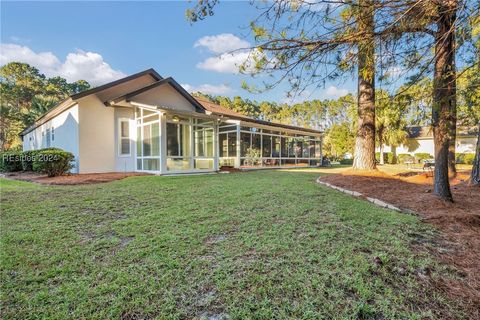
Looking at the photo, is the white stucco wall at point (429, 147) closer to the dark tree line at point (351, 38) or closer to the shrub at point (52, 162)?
the dark tree line at point (351, 38)

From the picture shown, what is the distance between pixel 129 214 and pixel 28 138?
23.9 m

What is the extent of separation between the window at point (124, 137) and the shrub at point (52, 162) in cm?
253

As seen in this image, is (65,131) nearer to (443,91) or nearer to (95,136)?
(95,136)

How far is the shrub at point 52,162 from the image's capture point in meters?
9.72

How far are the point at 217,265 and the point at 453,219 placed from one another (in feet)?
13.7

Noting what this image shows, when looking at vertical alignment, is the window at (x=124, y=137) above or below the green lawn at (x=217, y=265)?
above

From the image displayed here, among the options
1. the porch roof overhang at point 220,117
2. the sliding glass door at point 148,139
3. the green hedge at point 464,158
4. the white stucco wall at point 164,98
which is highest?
the white stucco wall at point 164,98

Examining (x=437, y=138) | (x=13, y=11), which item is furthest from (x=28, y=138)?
(x=437, y=138)

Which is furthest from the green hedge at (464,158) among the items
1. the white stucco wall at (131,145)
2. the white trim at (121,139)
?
the white trim at (121,139)

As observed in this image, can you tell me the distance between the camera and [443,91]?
444cm

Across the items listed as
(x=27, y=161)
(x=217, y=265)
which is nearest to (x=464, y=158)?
(x=217, y=265)

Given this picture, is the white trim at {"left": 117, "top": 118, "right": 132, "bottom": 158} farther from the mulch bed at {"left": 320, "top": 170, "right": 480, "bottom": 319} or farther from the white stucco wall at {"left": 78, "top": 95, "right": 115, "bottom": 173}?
the mulch bed at {"left": 320, "top": 170, "right": 480, "bottom": 319}

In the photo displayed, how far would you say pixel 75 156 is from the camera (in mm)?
11547

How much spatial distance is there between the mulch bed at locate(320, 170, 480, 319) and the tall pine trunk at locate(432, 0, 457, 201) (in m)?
0.53
